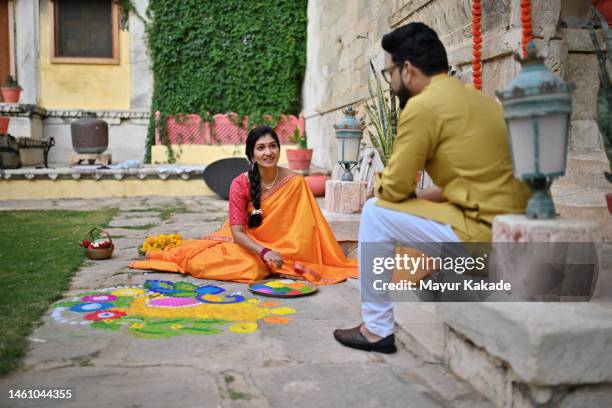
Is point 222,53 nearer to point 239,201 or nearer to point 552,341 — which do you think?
point 239,201

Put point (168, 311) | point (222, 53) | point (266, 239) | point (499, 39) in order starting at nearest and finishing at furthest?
point (168, 311) < point (499, 39) < point (266, 239) < point (222, 53)

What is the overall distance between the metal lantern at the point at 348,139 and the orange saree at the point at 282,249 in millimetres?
1423

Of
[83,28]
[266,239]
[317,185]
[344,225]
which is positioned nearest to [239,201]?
[266,239]

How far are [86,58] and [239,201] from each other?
9091 millimetres

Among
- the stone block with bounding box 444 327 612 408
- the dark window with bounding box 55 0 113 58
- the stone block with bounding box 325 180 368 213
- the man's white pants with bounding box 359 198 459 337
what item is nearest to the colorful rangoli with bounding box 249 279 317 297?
the man's white pants with bounding box 359 198 459 337

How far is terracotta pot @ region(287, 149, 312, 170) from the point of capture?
30.8 feet

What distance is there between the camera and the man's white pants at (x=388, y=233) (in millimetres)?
2150

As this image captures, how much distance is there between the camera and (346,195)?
17.0 feet

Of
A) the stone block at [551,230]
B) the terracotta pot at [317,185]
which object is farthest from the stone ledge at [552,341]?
the terracotta pot at [317,185]

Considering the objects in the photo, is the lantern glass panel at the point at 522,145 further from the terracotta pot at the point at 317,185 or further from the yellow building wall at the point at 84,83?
the yellow building wall at the point at 84,83

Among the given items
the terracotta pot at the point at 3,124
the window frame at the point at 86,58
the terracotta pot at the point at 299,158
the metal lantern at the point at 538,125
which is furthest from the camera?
the window frame at the point at 86,58

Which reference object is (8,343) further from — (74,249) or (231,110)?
(231,110)

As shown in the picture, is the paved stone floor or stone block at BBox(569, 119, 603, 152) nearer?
the paved stone floor

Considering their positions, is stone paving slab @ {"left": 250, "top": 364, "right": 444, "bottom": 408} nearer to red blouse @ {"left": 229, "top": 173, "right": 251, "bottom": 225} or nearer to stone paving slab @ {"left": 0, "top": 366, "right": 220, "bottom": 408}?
stone paving slab @ {"left": 0, "top": 366, "right": 220, "bottom": 408}
